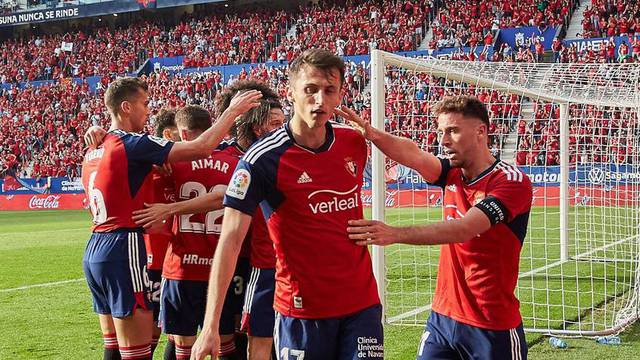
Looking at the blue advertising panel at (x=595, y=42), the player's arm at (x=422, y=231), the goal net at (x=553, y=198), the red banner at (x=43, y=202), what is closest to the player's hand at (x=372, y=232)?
the player's arm at (x=422, y=231)

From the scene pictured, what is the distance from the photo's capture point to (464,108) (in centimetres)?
423

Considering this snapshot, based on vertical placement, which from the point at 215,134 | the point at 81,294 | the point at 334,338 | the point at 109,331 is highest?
the point at 215,134

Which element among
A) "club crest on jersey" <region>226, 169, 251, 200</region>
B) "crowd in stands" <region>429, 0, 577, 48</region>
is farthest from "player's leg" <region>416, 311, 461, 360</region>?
"crowd in stands" <region>429, 0, 577, 48</region>

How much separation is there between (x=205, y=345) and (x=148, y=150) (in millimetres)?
1830

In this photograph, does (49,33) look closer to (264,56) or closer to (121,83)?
(264,56)

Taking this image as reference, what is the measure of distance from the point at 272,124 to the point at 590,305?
227 inches

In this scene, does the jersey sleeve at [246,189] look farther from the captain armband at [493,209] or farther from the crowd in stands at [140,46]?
the crowd in stands at [140,46]

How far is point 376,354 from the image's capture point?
382 cm

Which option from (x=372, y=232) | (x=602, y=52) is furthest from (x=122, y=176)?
(x=602, y=52)

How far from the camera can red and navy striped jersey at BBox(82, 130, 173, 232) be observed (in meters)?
4.80

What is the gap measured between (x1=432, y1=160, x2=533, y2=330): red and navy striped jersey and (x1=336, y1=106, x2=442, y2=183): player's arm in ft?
0.71

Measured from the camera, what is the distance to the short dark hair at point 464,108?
423 cm

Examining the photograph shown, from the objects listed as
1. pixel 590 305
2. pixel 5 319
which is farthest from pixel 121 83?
pixel 590 305

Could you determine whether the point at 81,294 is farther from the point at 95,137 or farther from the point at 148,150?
the point at 148,150
